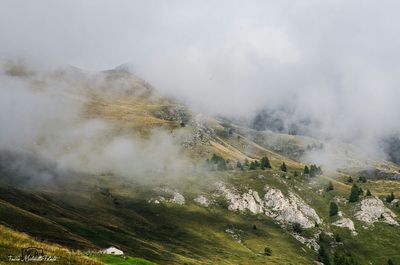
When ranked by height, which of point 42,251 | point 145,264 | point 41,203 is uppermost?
point 42,251

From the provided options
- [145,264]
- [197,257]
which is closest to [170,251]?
[197,257]

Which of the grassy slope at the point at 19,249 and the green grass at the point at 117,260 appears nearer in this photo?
the grassy slope at the point at 19,249

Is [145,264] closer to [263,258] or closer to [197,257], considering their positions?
[197,257]

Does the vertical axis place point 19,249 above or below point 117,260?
above

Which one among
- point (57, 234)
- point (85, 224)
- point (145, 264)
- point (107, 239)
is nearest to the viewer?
point (145, 264)

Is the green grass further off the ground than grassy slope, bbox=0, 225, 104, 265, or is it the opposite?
grassy slope, bbox=0, 225, 104, 265

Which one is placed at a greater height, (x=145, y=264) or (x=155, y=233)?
(x=145, y=264)

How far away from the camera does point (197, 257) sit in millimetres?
168875

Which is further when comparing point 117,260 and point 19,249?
point 117,260

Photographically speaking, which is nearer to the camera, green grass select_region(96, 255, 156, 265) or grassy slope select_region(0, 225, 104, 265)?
grassy slope select_region(0, 225, 104, 265)

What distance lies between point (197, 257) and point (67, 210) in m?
53.3

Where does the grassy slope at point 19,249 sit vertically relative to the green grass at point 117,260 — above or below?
above

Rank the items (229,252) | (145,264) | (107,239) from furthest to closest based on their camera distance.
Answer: (229,252)
(107,239)
(145,264)

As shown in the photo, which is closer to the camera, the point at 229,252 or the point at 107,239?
the point at 107,239
